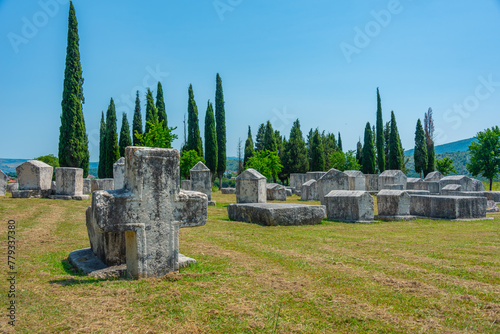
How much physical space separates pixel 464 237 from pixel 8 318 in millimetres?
9131

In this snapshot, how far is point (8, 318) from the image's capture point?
356 centimetres

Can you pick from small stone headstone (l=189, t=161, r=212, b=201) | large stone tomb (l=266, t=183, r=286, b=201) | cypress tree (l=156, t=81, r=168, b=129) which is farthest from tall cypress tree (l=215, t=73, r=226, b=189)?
small stone headstone (l=189, t=161, r=212, b=201)

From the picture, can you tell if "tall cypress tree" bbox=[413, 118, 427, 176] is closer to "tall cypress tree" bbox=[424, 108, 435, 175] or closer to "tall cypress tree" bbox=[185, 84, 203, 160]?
"tall cypress tree" bbox=[424, 108, 435, 175]

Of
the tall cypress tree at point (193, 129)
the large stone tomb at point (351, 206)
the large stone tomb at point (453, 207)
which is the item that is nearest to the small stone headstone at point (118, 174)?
the large stone tomb at point (351, 206)

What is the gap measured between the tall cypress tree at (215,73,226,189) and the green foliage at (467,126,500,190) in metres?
23.6

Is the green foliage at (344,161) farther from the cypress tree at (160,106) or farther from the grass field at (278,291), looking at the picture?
the grass field at (278,291)

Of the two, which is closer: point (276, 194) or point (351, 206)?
point (351, 206)

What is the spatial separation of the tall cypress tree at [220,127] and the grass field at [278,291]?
31.9 meters

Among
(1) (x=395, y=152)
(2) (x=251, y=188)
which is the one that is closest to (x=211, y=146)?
(1) (x=395, y=152)

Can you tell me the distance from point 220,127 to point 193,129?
295 centimetres

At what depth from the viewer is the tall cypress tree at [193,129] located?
3908cm

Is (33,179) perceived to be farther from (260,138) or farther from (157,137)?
(260,138)

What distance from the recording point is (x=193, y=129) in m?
39.6

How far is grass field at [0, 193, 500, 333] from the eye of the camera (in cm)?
347
